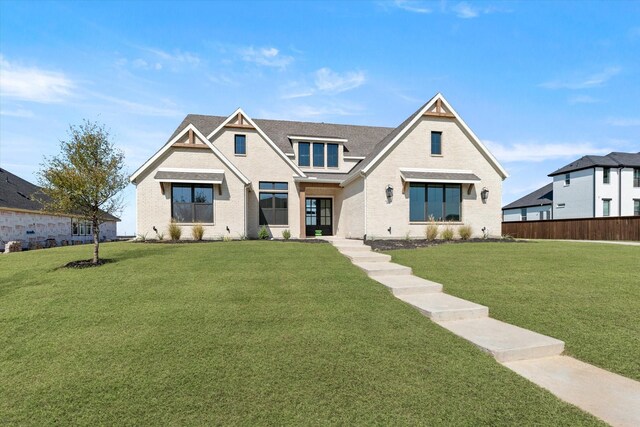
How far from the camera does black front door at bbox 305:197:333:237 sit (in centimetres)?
2094

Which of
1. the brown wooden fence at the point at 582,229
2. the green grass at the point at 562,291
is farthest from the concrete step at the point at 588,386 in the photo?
the brown wooden fence at the point at 582,229

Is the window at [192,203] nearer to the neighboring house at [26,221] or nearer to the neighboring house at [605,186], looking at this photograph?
the neighboring house at [26,221]

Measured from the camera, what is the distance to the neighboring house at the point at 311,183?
16.6 meters

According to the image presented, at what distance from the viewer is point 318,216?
2133cm

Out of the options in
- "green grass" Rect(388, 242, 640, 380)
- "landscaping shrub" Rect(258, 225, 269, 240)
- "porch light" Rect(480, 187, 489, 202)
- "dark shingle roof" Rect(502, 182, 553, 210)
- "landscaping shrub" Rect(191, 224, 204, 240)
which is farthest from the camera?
"dark shingle roof" Rect(502, 182, 553, 210)

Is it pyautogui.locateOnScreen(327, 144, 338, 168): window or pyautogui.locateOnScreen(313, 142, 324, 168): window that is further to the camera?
pyautogui.locateOnScreen(327, 144, 338, 168): window

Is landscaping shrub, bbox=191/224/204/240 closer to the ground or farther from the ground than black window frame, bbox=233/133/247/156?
closer to the ground

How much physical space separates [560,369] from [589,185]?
35416 millimetres

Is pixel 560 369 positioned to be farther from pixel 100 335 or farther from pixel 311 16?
pixel 311 16

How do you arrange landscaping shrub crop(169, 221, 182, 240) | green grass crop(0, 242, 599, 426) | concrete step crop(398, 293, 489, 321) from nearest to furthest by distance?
green grass crop(0, 242, 599, 426)
concrete step crop(398, 293, 489, 321)
landscaping shrub crop(169, 221, 182, 240)

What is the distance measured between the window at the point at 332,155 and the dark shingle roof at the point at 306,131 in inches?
38.0

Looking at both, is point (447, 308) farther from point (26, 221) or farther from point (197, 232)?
point (26, 221)

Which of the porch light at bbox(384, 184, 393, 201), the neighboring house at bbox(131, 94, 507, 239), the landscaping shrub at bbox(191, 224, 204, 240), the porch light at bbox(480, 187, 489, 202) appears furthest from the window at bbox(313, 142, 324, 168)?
the porch light at bbox(480, 187, 489, 202)

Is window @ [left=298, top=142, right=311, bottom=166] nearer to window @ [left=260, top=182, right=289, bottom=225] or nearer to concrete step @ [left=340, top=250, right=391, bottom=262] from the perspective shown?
window @ [left=260, top=182, right=289, bottom=225]
